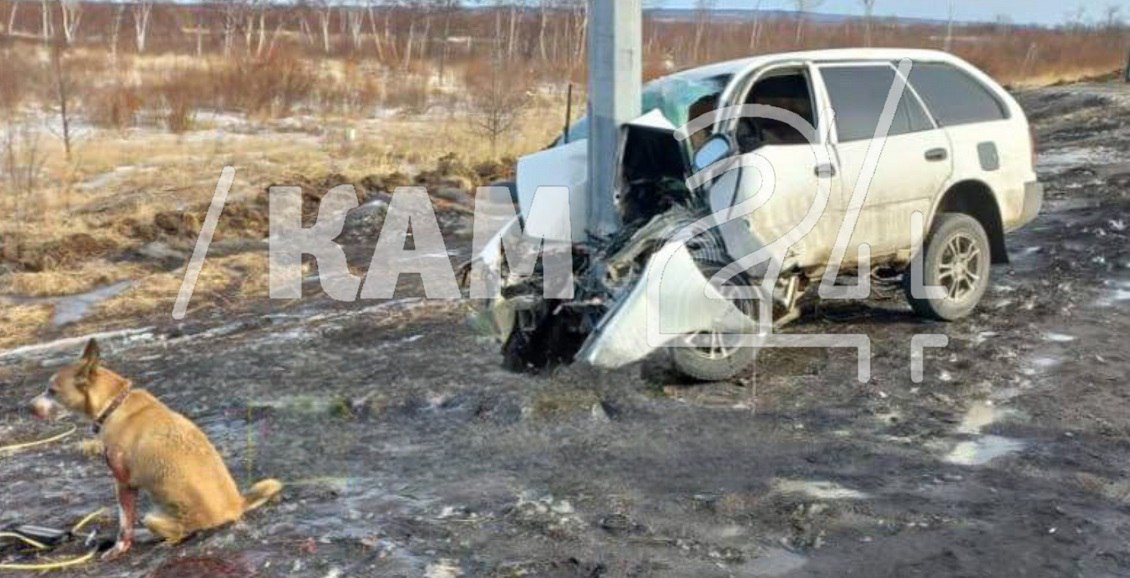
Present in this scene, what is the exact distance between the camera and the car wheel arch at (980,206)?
7.45 meters

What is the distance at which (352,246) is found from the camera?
1359 centimetres

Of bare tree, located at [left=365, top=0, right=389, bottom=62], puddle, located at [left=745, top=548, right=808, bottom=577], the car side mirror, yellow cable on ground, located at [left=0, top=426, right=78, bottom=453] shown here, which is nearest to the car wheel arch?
the car side mirror

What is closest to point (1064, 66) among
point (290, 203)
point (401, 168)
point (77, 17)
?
point (401, 168)

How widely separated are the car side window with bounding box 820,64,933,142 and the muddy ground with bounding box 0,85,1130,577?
142cm

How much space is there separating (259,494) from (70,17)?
57049 millimetres

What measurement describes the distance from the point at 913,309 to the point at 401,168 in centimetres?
1381

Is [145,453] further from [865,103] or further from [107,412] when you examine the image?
[865,103]

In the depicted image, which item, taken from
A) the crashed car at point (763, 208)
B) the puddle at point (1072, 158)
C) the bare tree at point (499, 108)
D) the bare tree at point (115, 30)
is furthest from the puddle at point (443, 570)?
the bare tree at point (115, 30)

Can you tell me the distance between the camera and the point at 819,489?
15.6ft

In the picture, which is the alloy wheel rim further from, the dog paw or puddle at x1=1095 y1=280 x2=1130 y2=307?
the dog paw

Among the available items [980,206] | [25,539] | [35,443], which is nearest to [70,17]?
[35,443]

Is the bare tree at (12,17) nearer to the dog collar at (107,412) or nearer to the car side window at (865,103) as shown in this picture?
the car side window at (865,103)

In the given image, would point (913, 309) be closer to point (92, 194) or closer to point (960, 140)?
point (960, 140)

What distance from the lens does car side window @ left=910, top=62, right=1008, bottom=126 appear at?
7.24 meters
